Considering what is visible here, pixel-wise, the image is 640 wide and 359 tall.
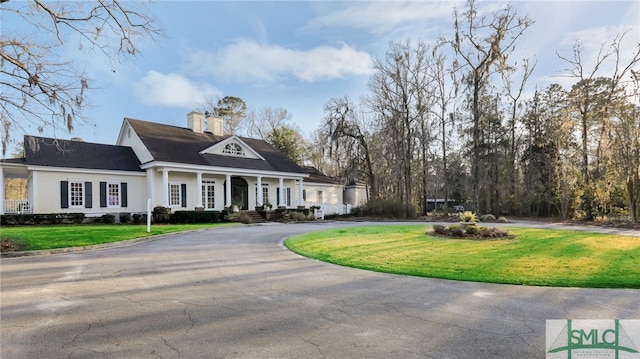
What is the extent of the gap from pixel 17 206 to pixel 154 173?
276 inches

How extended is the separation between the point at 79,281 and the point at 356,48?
18.7 metres

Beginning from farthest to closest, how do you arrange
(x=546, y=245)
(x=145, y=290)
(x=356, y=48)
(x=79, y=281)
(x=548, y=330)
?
(x=356, y=48) < (x=546, y=245) < (x=79, y=281) < (x=145, y=290) < (x=548, y=330)

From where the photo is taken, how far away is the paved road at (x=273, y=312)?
3.51m

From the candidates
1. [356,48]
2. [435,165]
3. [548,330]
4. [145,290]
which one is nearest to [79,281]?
[145,290]

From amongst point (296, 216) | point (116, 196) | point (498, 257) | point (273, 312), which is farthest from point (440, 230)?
point (116, 196)

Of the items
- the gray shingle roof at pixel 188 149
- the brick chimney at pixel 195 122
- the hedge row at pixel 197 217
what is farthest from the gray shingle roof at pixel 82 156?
the brick chimney at pixel 195 122

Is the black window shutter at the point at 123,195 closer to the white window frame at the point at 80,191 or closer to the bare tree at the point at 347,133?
the white window frame at the point at 80,191

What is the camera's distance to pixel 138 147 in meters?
24.6

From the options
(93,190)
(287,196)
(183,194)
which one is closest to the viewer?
(93,190)

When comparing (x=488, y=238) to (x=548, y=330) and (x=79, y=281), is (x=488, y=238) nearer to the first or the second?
(x=548, y=330)

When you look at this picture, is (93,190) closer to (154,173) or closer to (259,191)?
(154,173)

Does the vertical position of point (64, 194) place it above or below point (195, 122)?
below

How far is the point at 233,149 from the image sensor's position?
2777 centimetres

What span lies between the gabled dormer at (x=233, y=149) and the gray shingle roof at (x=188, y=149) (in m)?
0.39
